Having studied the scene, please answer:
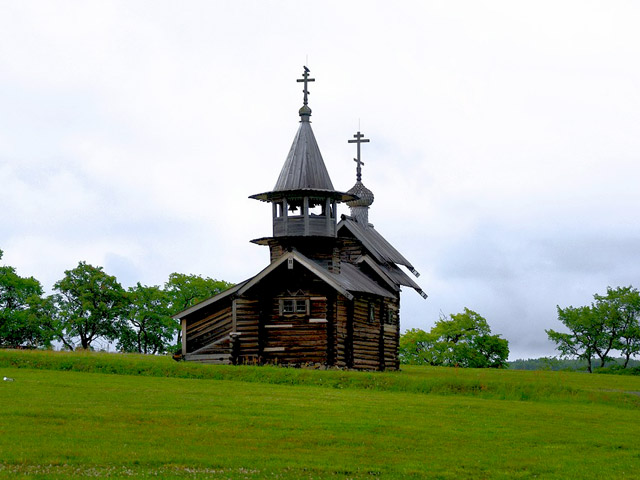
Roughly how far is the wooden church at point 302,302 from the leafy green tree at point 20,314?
80.6ft

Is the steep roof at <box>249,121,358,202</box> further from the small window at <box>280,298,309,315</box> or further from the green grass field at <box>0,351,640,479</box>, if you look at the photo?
the green grass field at <box>0,351,640,479</box>

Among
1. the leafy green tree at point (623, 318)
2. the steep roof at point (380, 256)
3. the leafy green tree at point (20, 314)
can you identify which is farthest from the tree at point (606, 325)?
the leafy green tree at point (20, 314)

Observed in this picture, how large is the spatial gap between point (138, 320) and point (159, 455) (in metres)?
53.2

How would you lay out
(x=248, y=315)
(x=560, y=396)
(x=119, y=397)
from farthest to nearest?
1. (x=248, y=315)
2. (x=560, y=396)
3. (x=119, y=397)

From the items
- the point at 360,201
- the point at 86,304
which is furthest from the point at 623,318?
the point at 86,304

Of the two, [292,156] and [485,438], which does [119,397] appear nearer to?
[485,438]

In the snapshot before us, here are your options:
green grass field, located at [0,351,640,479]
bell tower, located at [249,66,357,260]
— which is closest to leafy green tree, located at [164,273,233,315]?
bell tower, located at [249,66,357,260]

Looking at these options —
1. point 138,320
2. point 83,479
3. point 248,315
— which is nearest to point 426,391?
point 248,315

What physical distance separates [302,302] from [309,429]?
21459 mm

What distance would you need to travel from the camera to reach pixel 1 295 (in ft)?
223

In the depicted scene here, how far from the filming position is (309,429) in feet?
72.0

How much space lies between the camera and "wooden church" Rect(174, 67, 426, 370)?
4303 centimetres

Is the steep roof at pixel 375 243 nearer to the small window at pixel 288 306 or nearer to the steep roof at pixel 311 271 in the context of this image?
the steep roof at pixel 311 271

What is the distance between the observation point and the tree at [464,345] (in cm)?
7888
